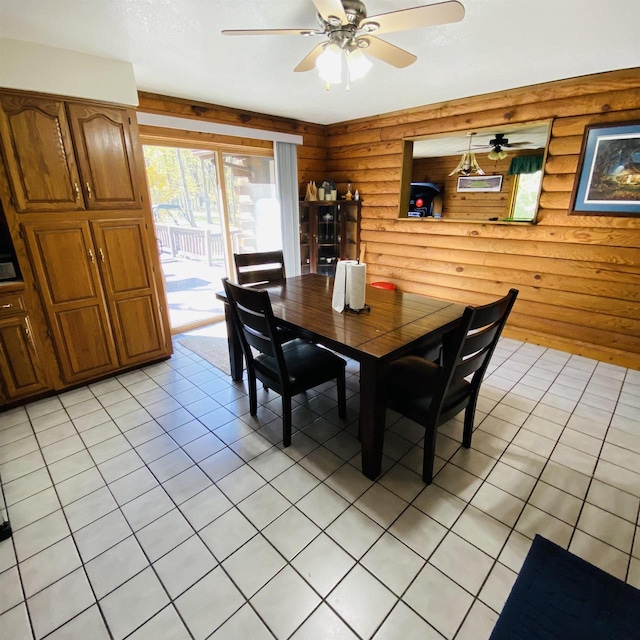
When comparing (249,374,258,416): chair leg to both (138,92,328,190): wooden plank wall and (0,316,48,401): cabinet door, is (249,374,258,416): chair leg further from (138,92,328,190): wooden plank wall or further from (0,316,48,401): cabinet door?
(138,92,328,190): wooden plank wall

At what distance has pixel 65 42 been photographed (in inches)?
83.6

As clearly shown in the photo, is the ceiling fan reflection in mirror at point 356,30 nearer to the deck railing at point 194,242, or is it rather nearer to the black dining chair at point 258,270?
the black dining chair at point 258,270

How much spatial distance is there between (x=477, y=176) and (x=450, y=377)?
20.6 ft

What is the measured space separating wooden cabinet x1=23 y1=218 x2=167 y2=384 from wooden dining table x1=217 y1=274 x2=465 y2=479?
902 millimetres

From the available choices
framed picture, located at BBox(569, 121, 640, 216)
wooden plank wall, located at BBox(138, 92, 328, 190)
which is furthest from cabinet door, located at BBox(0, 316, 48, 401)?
framed picture, located at BBox(569, 121, 640, 216)

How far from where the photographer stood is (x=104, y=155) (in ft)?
8.21

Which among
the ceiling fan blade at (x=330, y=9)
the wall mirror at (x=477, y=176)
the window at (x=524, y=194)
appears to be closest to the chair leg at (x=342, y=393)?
the ceiling fan blade at (x=330, y=9)

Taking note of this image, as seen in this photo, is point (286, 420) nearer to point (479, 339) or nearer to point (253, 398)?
point (253, 398)

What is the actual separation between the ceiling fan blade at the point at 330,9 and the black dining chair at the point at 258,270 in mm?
1611

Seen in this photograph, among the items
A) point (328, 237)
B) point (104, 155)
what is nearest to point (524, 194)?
point (328, 237)

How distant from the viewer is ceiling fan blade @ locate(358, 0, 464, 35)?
4.45 feet

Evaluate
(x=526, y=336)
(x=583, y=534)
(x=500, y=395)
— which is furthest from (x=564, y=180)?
(x=583, y=534)

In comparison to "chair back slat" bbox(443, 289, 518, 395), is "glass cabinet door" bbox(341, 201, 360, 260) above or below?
above

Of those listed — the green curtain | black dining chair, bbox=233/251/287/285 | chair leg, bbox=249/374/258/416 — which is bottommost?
chair leg, bbox=249/374/258/416
